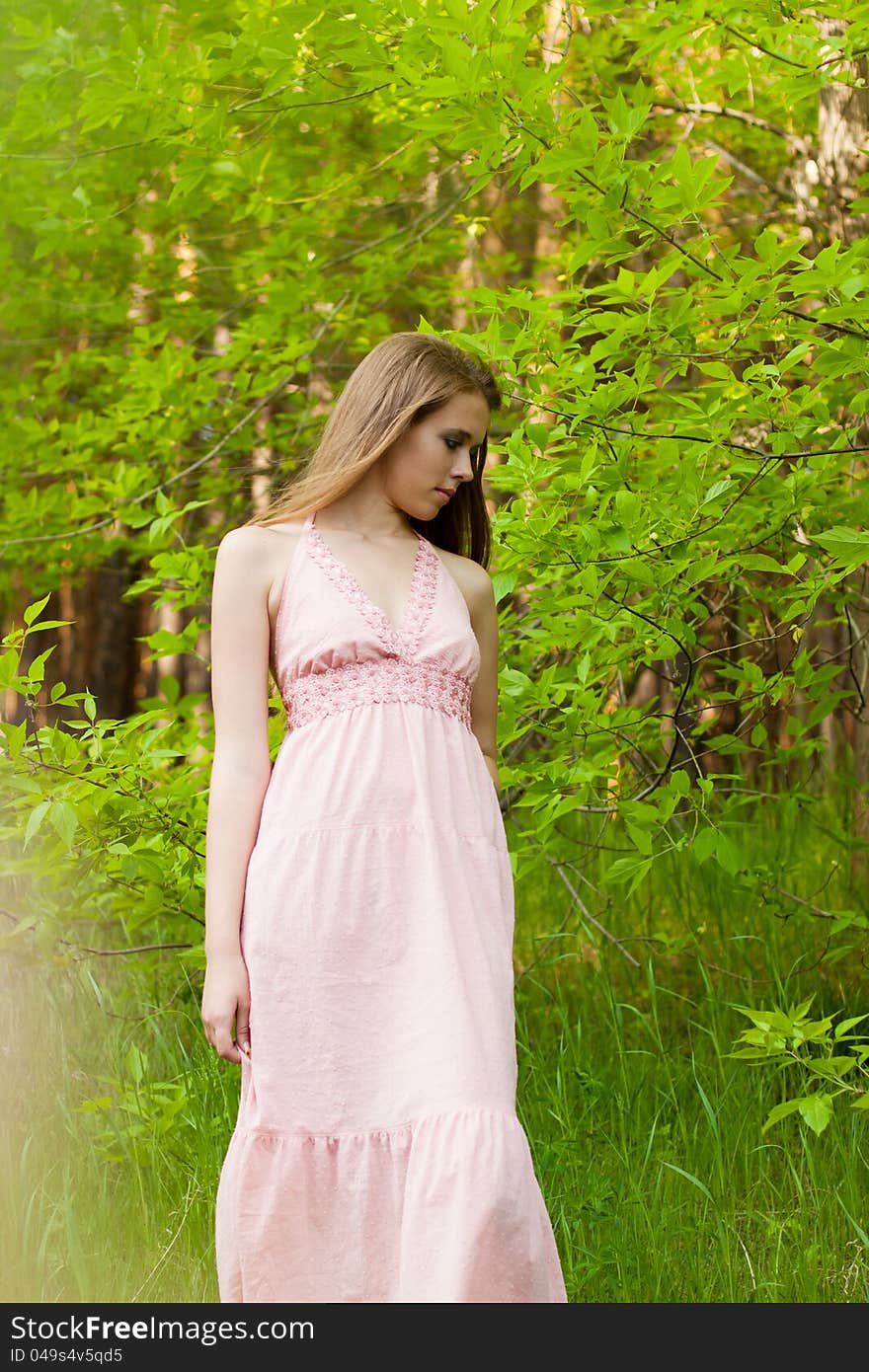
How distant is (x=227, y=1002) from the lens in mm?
1921

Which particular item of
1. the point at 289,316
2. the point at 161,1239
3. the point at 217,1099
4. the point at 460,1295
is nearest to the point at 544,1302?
the point at 460,1295

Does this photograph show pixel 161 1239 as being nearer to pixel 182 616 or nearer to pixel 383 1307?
pixel 383 1307

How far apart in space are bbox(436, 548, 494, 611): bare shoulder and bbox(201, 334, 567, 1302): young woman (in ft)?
0.18

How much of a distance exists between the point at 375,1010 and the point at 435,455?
865mm

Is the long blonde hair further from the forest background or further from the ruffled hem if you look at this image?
the ruffled hem

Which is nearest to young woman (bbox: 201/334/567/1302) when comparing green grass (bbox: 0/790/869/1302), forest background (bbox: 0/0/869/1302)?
forest background (bbox: 0/0/869/1302)

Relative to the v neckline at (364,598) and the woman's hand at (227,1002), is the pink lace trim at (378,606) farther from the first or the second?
the woman's hand at (227,1002)

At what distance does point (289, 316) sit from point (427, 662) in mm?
2586

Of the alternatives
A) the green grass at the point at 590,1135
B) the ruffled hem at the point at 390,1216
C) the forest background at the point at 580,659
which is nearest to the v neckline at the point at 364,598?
the forest background at the point at 580,659

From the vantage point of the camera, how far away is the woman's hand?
6.30ft

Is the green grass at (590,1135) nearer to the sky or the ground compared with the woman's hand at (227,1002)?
nearer to the ground

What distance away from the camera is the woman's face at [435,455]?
218cm

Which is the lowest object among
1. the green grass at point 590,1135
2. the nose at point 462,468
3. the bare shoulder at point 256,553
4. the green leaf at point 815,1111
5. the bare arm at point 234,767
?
Answer: the green grass at point 590,1135

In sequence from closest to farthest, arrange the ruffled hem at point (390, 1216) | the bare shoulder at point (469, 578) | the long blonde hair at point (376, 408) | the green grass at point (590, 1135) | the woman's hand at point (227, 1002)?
the ruffled hem at point (390, 1216) < the woman's hand at point (227, 1002) < the long blonde hair at point (376, 408) < the bare shoulder at point (469, 578) < the green grass at point (590, 1135)
